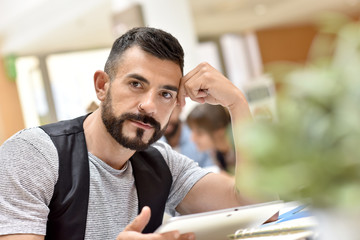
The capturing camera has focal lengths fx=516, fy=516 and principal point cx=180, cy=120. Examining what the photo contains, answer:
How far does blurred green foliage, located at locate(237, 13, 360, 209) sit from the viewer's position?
552mm

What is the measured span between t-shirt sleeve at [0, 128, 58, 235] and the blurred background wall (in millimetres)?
3449

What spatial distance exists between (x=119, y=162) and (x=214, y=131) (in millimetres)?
2066

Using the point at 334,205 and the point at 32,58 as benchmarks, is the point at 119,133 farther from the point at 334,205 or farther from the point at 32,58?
the point at 32,58

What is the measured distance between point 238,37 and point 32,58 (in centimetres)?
429

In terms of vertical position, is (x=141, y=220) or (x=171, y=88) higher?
(x=171, y=88)

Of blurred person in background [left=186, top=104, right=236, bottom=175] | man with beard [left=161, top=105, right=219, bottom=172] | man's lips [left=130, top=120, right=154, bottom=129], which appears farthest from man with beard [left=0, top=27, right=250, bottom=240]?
man with beard [left=161, top=105, right=219, bottom=172]

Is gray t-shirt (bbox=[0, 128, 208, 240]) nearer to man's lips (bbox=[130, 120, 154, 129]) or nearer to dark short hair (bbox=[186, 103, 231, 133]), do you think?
man's lips (bbox=[130, 120, 154, 129])

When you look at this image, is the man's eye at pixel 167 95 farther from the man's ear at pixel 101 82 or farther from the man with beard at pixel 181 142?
the man with beard at pixel 181 142

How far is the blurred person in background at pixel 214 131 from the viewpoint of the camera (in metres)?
3.43

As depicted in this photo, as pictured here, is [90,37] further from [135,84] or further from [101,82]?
[135,84]

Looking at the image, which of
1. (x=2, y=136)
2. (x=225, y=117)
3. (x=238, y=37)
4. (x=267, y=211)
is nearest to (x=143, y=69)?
(x=267, y=211)

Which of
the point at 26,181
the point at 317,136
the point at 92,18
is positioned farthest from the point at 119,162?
the point at 92,18

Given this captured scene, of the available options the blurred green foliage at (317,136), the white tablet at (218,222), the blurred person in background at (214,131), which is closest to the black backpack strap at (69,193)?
the white tablet at (218,222)

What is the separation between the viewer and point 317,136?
0.57 metres
